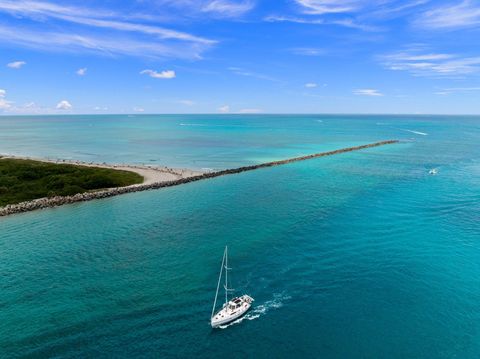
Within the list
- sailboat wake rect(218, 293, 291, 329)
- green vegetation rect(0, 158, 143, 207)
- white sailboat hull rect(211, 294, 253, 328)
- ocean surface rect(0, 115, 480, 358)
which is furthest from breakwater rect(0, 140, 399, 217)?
sailboat wake rect(218, 293, 291, 329)

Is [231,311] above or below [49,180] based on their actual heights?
below

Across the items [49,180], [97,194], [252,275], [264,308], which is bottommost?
[264,308]

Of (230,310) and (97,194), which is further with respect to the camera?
(97,194)

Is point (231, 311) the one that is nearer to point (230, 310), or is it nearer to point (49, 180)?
point (230, 310)

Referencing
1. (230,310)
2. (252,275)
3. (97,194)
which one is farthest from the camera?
(97,194)

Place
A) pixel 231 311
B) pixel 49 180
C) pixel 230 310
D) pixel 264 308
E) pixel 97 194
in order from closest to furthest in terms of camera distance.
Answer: pixel 231 311 < pixel 230 310 < pixel 264 308 < pixel 97 194 < pixel 49 180

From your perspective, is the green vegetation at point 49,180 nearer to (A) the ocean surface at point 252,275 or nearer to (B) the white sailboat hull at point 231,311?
(A) the ocean surface at point 252,275

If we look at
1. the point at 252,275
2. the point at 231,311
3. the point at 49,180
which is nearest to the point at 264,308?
the point at 231,311

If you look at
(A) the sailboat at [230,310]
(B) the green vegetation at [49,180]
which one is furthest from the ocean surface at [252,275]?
(B) the green vegetation at [49,180]

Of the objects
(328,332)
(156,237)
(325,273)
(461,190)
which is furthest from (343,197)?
(328,332)
